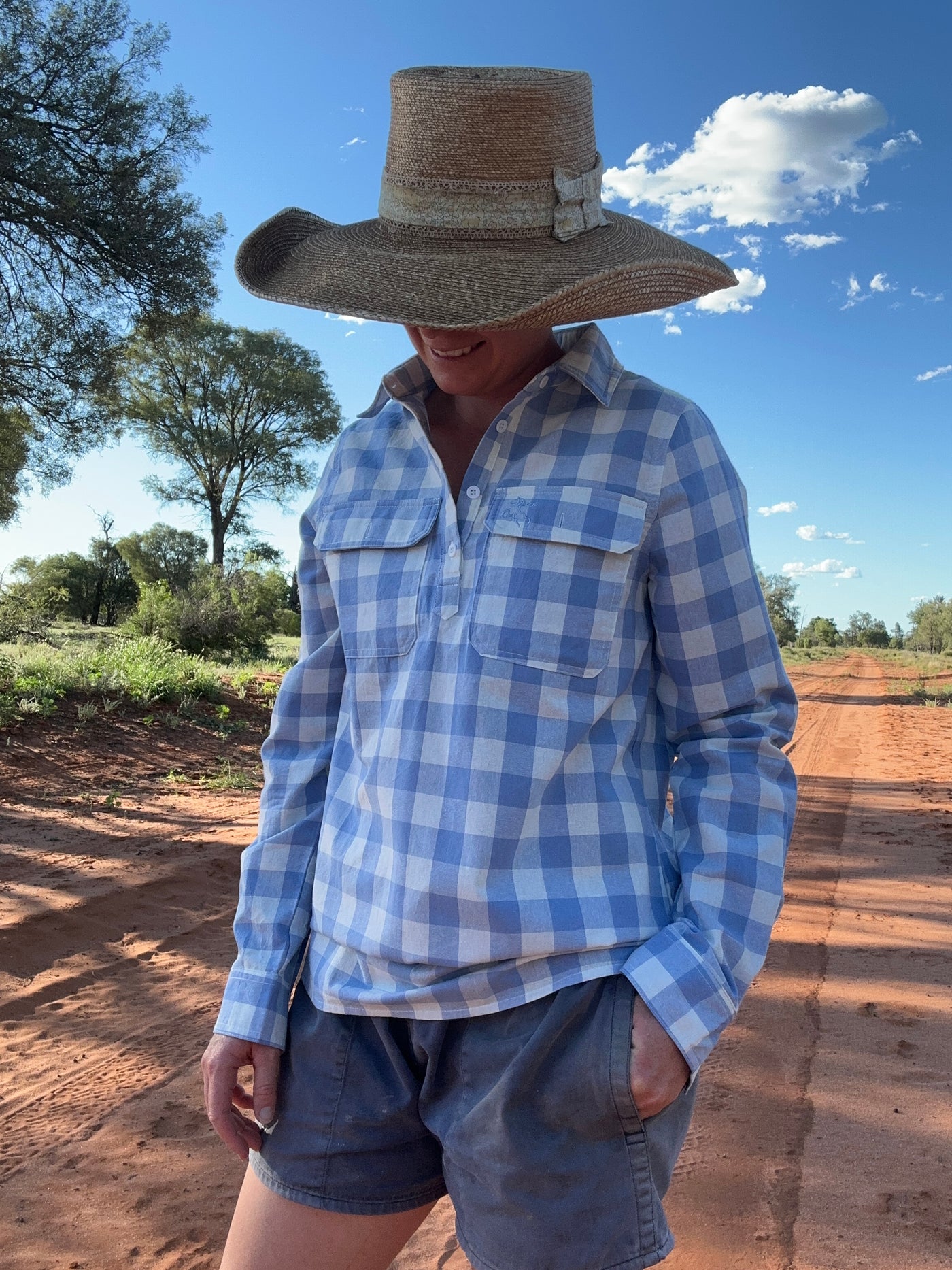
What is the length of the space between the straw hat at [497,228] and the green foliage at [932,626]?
76.2 meters

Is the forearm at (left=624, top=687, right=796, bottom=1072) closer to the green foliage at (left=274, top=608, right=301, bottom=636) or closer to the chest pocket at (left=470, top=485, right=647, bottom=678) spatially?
the chest pocket at (left=470, top=485, right=647, bottom=678)

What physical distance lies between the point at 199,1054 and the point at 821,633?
100915mm

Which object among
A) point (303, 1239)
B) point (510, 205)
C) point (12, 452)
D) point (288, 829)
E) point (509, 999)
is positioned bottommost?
point (303, 1239)

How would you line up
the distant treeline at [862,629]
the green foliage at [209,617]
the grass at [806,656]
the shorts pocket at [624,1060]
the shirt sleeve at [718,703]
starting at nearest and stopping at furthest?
1. the shorts pocket at [624,1060]
2. the shirt sleeve at [718,703]
3. the green foliage at [209,617]
4. the grass at [806,656]
5. the distant treeline at [862,629]

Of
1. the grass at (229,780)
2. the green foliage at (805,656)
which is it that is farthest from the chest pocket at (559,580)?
the green foliage at (805,656)

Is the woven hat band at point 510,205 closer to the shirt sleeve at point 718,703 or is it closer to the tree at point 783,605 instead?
the shirt sleeve at point 718,703

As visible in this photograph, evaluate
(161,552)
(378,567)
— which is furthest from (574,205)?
(161,552)

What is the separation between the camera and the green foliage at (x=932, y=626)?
76.8m

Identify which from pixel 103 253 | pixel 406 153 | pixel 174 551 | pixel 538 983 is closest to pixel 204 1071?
pixel 538 983

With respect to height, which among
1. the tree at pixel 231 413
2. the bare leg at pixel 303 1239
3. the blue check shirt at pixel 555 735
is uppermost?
the tree at pixel 231 413

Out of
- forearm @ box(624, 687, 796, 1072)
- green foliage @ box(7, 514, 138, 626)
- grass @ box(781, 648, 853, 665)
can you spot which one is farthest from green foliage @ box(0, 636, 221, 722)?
grass @ box(781, 648, 853, 665)

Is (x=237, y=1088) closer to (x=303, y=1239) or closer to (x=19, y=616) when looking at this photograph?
(x=303, y=1239)

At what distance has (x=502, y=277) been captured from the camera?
132 centimetres

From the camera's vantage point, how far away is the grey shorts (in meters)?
1.15
